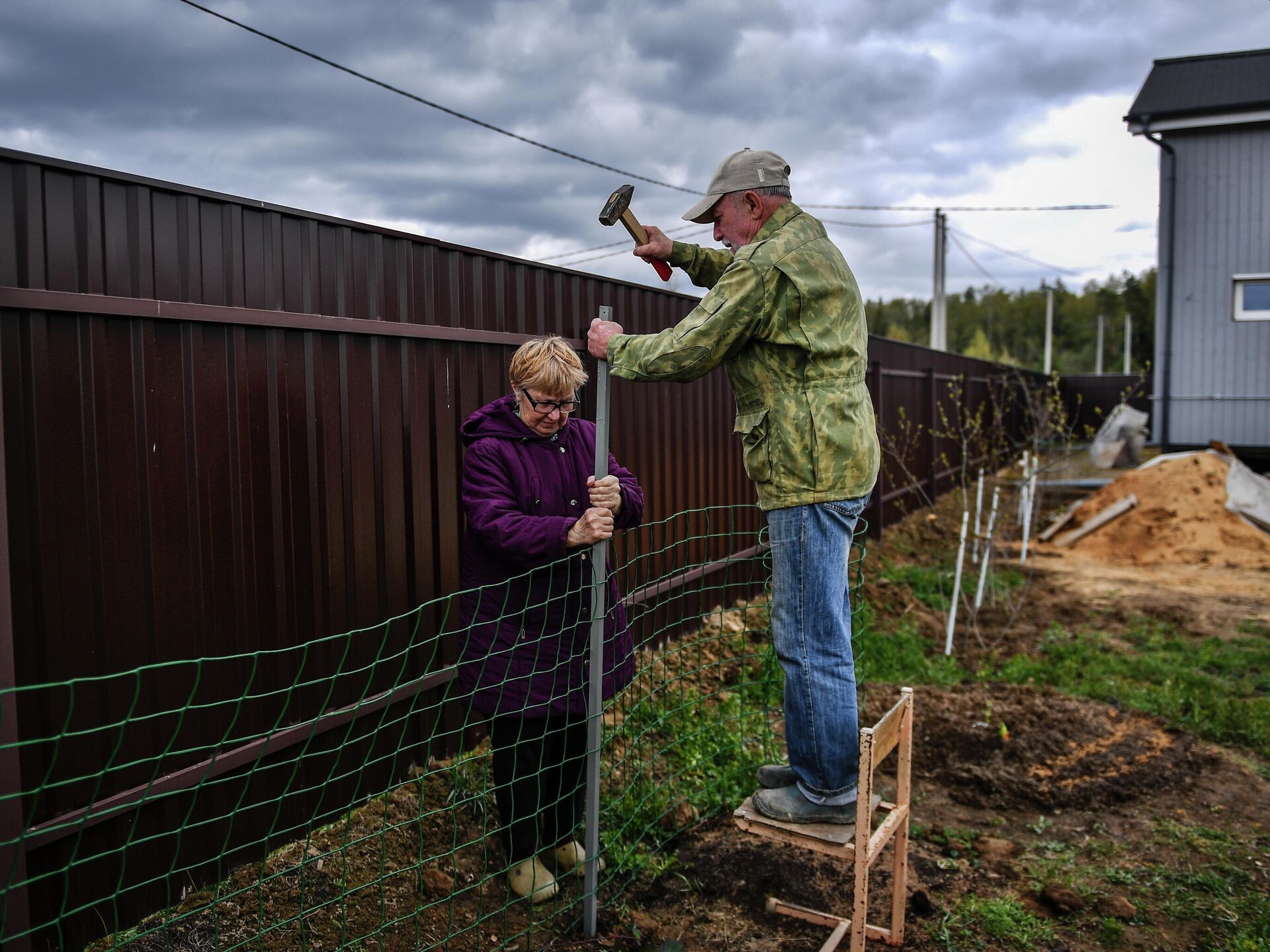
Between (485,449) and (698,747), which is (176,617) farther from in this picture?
(698,747)

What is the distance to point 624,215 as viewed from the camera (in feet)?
9.30

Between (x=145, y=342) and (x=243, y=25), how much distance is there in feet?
28.6

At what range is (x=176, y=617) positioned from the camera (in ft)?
8.48

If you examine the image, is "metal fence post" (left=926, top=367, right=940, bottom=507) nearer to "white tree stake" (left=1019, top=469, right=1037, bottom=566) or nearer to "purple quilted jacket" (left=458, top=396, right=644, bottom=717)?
"white tree stake" (left=1019, top=469, right=1037, bottom=566)

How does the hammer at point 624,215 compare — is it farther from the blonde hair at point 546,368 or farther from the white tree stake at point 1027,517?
the white tree stake at point 1027,517

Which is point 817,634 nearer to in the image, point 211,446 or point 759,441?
point 759,441

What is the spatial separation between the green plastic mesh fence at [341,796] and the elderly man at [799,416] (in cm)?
55

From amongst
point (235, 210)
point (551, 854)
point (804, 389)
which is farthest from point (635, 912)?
point (235, 210)

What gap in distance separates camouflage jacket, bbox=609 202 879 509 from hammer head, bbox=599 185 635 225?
0.36m

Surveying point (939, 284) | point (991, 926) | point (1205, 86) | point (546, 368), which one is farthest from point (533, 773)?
point (939, 284)

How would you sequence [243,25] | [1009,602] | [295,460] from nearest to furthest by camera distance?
[295,460] → [1009,602] → [243,25]

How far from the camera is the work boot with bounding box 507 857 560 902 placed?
113 inches

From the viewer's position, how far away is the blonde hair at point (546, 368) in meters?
2.73

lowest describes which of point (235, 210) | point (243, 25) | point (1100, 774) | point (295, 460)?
point (1100, 774)
